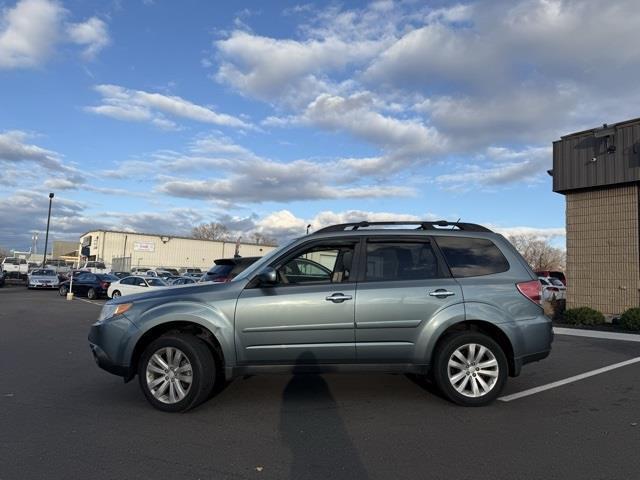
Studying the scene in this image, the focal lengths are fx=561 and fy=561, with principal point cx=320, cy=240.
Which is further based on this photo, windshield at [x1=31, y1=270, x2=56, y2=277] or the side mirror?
windshield at [x1=31, y1=270, x2=56, y2=277]

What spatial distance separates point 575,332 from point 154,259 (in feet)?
199

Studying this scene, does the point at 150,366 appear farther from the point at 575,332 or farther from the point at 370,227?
the point at 575,332

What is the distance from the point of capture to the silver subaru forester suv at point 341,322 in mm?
5770

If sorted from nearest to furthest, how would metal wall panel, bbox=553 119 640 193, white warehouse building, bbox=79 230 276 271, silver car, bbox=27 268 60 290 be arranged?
metal wall panel, bbox=553 119 640 193
silver car, bbox=27 268 60 290
white warehouse building, bbox=79 230 276 271

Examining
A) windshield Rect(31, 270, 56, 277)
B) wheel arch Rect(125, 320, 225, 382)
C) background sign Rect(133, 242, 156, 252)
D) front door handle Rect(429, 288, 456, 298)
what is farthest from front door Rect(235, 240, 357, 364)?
background sign Rect(133, 242, 156, 252)

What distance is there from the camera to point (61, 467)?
430 cm

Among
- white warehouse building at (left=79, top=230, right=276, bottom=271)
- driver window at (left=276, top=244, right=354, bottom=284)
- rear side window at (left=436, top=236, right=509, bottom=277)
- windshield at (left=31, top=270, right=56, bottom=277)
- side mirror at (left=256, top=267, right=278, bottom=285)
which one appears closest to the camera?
side mirror at (left=256, top=267, right=278, bottom=285)

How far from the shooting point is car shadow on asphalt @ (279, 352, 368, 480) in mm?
4289

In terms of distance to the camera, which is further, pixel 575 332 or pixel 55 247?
pixel 55 247

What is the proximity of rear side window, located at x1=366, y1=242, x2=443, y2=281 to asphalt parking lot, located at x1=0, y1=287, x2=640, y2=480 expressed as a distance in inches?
55.7

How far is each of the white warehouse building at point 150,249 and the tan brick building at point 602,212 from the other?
5063cm

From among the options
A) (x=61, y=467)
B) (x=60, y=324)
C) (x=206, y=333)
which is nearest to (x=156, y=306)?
(x=206, y=333)

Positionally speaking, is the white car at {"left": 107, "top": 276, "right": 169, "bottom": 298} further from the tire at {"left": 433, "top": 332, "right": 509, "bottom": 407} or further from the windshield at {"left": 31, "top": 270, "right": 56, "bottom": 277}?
the tire at {"left": 433, "top": 332, "right": 509, "bottom": 407}

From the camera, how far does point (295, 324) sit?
577cm
